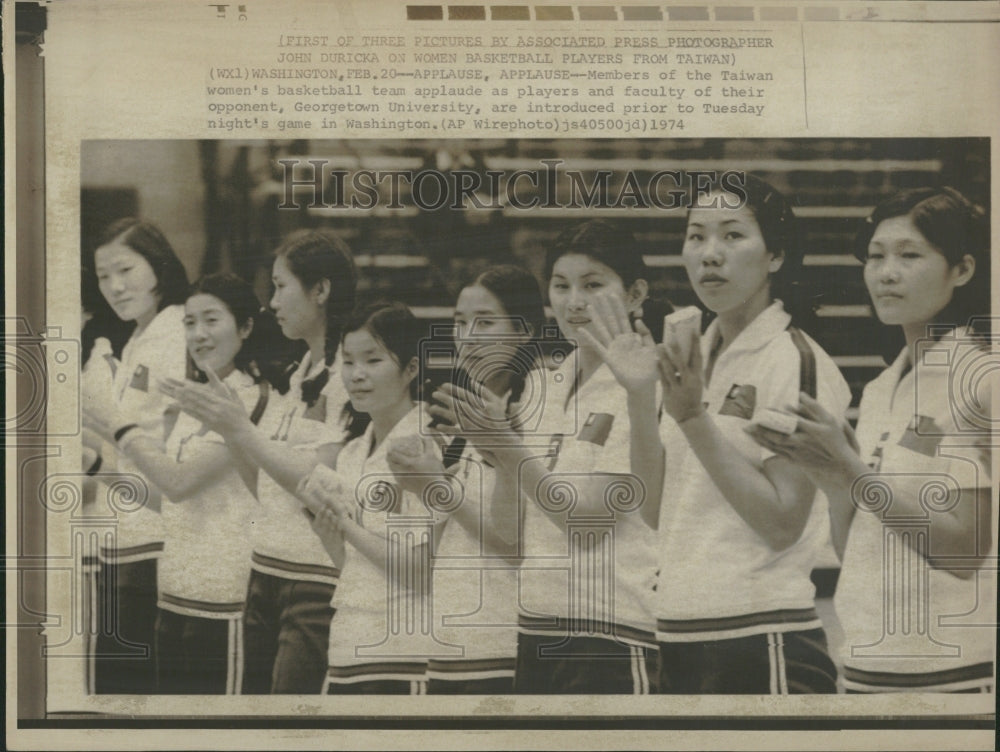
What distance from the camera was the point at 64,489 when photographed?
3.66 m

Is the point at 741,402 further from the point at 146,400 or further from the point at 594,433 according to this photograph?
the point at 146,400

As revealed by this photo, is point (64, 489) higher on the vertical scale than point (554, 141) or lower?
lower

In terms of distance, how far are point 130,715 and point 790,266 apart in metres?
2.66

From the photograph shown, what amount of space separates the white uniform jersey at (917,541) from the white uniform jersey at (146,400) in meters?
2.28

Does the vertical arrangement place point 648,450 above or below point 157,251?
below

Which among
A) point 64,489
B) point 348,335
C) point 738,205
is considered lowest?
point 64,489

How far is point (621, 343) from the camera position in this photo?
3590 mm

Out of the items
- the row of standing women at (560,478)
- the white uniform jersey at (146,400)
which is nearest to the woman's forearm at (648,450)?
the row of standing women at (560,478)

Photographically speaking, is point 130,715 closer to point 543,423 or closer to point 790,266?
point 543,423

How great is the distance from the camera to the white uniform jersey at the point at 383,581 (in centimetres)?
360

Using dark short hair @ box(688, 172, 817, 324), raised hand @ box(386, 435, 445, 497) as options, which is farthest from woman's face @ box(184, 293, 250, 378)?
dark short hair @ box(688, 172, 817, 324)

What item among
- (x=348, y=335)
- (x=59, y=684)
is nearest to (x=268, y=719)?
(x=59, y=684)

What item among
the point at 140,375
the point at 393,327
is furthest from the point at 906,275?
the point at 140,375

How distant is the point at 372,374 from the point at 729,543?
1296mm
